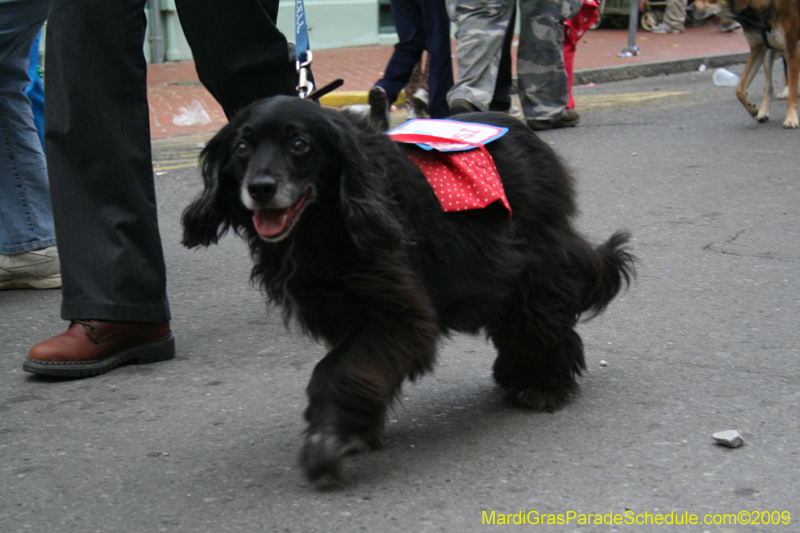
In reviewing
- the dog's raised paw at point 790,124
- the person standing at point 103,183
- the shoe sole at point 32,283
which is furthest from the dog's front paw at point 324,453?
the dog's raised paw at point 790,124

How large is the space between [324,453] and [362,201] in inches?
23.4

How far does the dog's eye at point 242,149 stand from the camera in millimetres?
2189

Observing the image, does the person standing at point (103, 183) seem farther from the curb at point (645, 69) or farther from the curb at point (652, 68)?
the curb at point (652, 68)

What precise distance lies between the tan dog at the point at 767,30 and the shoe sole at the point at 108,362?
5.86 metres

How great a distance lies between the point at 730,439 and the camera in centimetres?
230

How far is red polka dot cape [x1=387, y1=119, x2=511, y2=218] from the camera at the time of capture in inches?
94.7

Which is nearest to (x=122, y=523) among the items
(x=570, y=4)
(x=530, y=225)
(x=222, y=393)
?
(x=222, y=393)

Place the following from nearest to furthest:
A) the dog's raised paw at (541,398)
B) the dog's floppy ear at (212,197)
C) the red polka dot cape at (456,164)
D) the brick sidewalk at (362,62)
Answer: the dog's floppy ear at (212,197) < the red polka dot cape at (456,164) < the dog's raised paw at (541,398) < the brick sidewalk at (362,62)

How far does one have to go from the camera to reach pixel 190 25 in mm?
3090

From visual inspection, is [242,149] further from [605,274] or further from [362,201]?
[605,274]

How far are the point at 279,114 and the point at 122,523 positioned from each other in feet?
3.33

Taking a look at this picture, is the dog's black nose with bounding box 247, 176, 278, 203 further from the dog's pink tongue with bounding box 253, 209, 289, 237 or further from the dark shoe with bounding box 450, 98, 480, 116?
the dark shoe with bounding box 450, 98, 480, 116

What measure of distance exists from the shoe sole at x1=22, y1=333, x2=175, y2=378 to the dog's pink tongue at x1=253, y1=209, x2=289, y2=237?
109cm

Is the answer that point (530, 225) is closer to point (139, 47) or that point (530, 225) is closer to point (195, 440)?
point (195, 440)
